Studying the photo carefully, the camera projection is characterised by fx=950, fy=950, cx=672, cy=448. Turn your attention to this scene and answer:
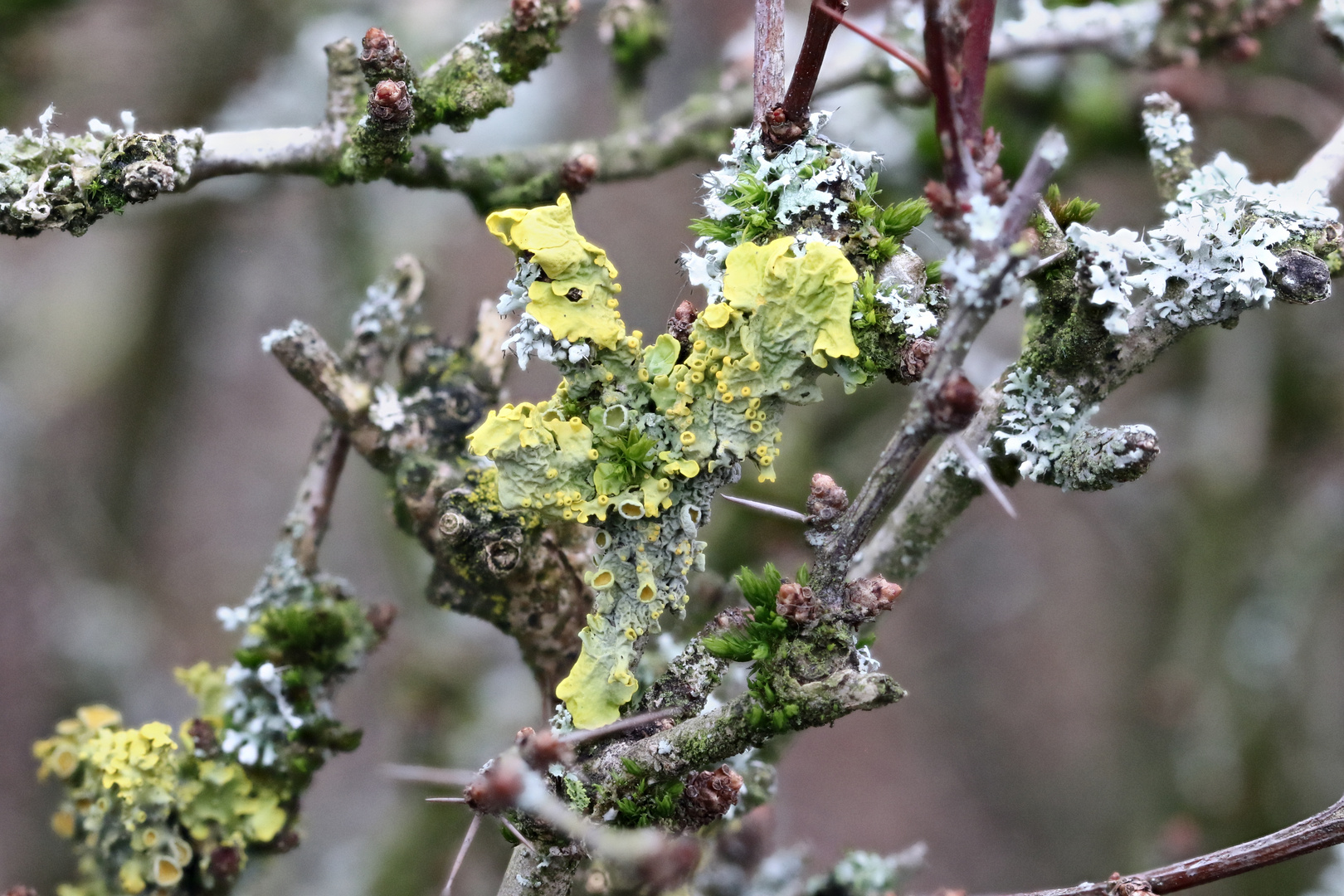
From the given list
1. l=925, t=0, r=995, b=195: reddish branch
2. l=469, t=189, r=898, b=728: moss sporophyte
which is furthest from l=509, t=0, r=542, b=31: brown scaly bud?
l=925, t=0, r=995, b=195: reddish branch

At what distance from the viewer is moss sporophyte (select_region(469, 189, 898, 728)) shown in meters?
0.86

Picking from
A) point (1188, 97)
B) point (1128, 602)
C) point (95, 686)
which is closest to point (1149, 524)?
point (1128, 602)

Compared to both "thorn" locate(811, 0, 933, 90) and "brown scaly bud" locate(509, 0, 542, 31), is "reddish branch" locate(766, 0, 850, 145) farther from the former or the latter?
"brown scaly bud" locate(509, 0, 542, 31)

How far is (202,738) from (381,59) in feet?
2.74

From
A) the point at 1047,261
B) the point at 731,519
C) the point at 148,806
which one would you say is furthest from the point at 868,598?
the point at 731,519

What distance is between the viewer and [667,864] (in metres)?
0.70

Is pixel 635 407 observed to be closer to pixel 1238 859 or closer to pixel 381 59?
pixel 381 59

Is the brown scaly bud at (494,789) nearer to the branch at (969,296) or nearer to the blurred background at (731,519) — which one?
the branch at (969,296)

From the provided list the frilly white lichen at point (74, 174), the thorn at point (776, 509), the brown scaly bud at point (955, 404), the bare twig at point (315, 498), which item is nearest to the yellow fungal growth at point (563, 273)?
the thorn at point (776, 509)

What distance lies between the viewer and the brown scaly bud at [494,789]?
67 cm

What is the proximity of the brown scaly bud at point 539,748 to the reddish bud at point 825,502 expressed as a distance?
0.29 meters

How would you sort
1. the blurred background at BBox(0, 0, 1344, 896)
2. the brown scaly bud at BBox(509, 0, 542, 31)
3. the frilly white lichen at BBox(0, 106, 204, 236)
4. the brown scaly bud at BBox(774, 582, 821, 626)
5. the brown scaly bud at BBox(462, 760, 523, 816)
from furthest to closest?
the blurred background at BBox(0, 0, 1344, 896) → the brown scaly bud at BBox(509, 0, 542, 31) → the frilly white lichen at BBox(0, 106, 204, 236) → the brown scaly bud at BBox(774, 582, 821, 626) → the brown scaly bud at BBox(462, 760, 523, 816)

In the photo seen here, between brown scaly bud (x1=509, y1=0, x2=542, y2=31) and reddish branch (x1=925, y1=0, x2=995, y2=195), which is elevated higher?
brown scaly bud (x1=509, y1=0, x2=542, y2=31)

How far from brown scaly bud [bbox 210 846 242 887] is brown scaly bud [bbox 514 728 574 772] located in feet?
1.97
